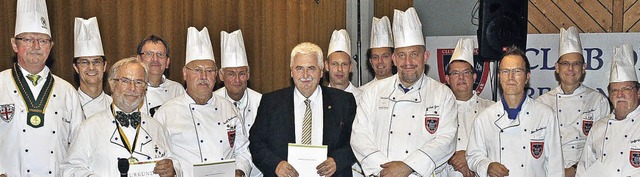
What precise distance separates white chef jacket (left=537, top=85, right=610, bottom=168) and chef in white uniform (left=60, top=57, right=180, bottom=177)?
2.98 m

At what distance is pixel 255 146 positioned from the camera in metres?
4.39

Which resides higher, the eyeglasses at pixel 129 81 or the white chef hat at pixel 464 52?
the white chef hat at pixel 464 52

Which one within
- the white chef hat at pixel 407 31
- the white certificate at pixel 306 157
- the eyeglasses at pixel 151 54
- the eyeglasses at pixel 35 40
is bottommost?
the white certificate at pixel 306 157

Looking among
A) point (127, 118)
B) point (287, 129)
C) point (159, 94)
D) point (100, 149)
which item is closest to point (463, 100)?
point (287, 129)

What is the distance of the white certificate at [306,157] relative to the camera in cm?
419

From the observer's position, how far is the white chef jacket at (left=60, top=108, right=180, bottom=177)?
12.0 ft

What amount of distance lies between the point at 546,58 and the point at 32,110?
4467mm

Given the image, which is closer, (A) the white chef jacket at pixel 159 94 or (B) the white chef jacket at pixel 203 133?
(B) the white chef jacket at pixel 203 133

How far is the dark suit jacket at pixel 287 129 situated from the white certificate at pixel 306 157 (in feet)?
0.38

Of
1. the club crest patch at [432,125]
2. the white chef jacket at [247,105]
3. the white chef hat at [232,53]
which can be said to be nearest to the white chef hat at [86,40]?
the white chef hat at [232,53]

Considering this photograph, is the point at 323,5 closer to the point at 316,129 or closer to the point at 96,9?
the point at 96,9

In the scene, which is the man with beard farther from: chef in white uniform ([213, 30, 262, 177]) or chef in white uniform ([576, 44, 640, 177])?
chef in white uniform ([576, 44, 640, 177])

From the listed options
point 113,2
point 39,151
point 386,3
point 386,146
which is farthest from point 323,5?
point 39,151

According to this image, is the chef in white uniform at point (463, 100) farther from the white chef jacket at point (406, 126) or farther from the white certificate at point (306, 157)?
the white certificate at point (306, 157)
